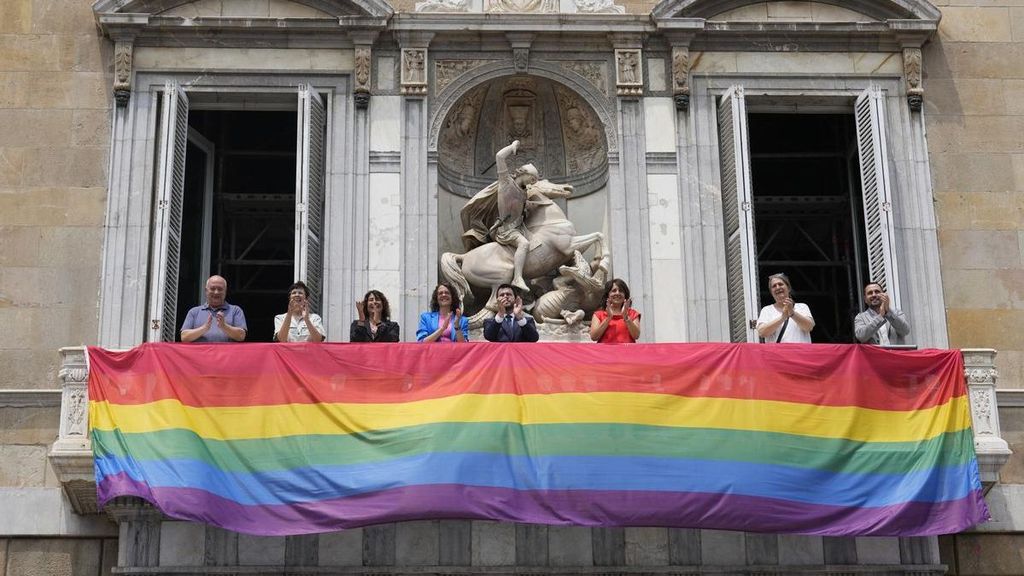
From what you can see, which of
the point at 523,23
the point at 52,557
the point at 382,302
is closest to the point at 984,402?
the point at 382,302

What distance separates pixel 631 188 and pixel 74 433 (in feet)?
23.4

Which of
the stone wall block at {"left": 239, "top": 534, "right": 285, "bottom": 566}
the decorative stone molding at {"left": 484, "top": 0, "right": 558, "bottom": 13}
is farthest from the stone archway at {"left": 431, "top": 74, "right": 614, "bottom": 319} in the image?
the stone wall block at {"left": 239, "top": 534, "right": 285, "bottom": 566}

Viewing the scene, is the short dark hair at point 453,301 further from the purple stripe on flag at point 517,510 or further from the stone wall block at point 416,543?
the purple stripe on flag at point 517,510

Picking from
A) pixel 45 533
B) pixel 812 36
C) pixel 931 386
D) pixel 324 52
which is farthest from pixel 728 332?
pixel 45 533

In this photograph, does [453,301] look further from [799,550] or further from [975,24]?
[975,24]

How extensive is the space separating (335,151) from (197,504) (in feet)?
18.0

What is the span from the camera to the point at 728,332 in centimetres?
1900

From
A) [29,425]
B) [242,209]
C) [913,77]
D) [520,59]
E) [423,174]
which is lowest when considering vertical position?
[29,425]

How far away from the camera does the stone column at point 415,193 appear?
754 inches

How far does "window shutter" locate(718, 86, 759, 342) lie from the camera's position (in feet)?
62.4

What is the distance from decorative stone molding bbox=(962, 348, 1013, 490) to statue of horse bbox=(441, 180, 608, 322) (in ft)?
14.9

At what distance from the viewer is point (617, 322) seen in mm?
17797

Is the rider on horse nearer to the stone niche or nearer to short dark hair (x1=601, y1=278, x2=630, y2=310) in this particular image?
the stone niche

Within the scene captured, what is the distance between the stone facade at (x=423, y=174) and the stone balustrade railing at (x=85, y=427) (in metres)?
0.81
